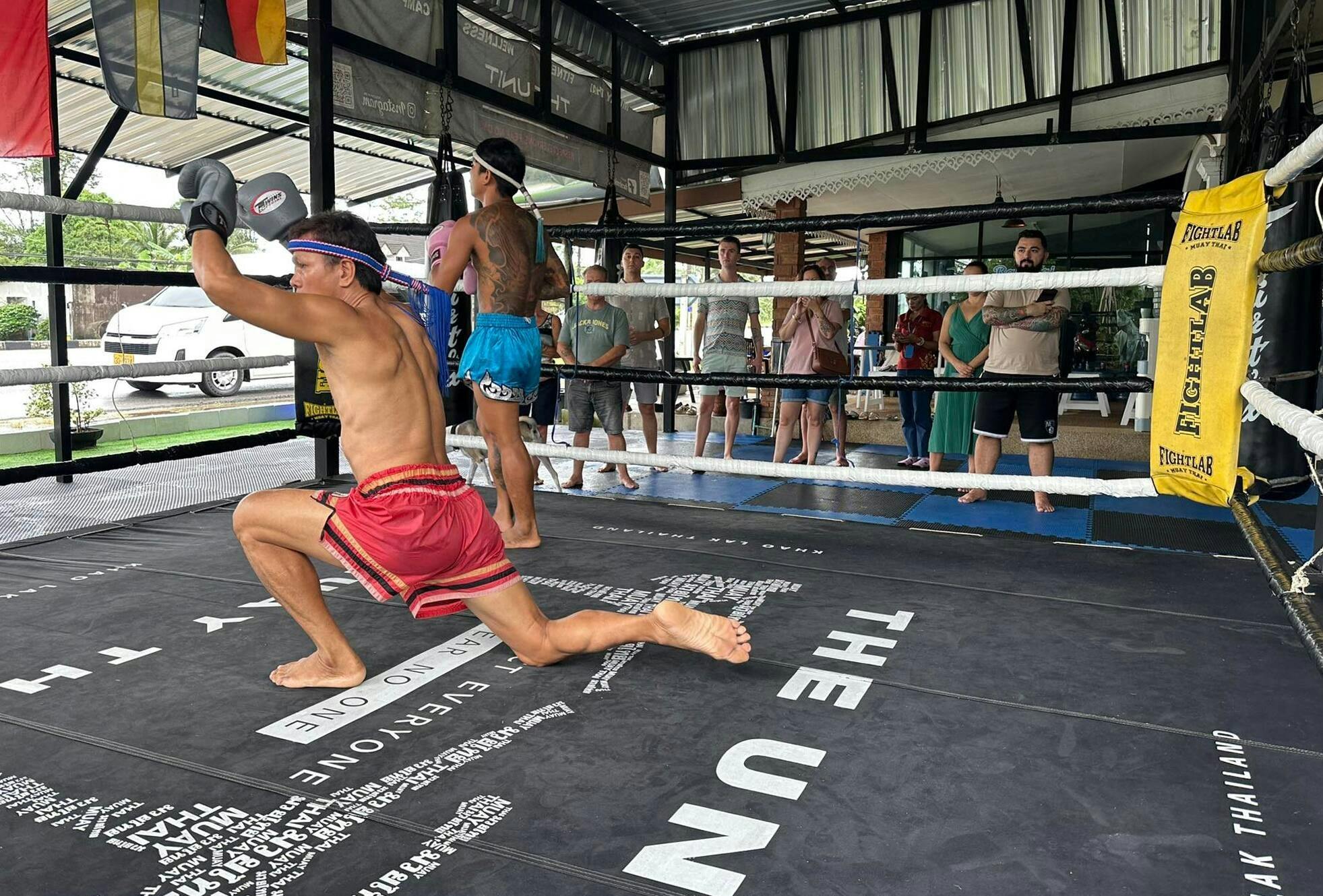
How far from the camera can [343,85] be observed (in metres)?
4.77

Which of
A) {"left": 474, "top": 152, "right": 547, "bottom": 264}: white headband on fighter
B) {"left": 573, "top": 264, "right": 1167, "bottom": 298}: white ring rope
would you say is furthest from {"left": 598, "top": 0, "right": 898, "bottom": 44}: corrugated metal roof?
{"left": 474, "top": 152, "right": 547, "bottom": 264}: white headband on fighter

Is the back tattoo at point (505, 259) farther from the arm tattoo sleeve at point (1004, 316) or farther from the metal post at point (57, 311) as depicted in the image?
the metal post at point (57, 311)

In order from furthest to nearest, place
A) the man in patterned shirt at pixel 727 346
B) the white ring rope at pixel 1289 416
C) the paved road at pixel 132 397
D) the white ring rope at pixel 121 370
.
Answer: the paved road at pixel 132 397 → the man in patterned shirt at pixel 727 346 → the white ring rope at pixel 121 370 → the white ring rope at pixel 1289 416

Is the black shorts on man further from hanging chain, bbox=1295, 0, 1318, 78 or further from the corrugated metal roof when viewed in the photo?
the corrugated metal roof

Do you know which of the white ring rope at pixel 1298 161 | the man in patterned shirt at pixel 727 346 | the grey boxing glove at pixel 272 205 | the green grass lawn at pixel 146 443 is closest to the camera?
the white ring rope at pixel 1298 161

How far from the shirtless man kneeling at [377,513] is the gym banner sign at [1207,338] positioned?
1438 mm

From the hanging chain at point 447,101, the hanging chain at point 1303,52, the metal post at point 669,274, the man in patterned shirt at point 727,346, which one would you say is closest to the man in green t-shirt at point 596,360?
the man in patterned shirt at point 727,346

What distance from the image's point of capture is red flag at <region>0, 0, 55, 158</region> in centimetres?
395

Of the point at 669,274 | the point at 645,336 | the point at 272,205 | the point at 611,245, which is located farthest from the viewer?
the point at 669,274

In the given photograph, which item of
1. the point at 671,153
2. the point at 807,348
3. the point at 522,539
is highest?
the point at 671,153

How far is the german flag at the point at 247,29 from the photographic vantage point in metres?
4.29

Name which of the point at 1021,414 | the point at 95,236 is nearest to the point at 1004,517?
the point at 1021,414

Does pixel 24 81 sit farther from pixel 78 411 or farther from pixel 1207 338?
pixel 1207 338

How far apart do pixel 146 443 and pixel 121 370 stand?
5094 mm
